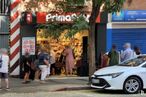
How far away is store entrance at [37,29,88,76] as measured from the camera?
25.1m

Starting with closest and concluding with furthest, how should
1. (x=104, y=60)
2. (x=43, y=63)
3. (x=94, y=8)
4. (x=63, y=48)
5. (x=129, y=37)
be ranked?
(x=94, y=8)
(x=43, y=63)
(x=104, y=60)
(x=63, y=48)
(x=129, y=37)

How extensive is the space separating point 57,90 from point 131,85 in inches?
119

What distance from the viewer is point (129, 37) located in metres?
26.4

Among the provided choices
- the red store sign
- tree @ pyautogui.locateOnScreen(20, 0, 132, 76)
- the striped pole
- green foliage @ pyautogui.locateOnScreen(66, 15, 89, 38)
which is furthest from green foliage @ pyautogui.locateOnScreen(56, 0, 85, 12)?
the striped pole

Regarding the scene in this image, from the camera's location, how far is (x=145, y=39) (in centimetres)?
2684

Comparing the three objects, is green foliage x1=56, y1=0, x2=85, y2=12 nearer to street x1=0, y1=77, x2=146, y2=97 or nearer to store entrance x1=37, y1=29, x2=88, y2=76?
street x1=0, y1=77, x2=146, y2=97

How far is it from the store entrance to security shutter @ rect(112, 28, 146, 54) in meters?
1.66

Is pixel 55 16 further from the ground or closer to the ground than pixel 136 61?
further from the ground

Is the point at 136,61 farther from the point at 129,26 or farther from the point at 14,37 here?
the point at 14,37

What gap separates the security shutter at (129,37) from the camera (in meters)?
26.2

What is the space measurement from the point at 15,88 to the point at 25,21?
4875mm

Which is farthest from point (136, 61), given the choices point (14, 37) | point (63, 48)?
point (14, 37)

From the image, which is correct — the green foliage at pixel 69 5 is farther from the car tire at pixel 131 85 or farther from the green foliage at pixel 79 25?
the car tire at pixel 131 85

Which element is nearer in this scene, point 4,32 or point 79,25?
point 79,25
